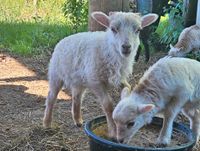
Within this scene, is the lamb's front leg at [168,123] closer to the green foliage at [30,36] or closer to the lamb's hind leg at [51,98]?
the lamb's hind leg at [51,98]

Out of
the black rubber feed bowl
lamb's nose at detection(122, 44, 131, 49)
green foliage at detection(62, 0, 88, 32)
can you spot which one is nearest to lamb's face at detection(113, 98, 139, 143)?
the black rubber feed bowl

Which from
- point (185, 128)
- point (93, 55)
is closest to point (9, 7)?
point (93, 55)

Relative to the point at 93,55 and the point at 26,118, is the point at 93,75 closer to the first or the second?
the point at 93,55

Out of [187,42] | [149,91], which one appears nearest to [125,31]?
[149,91]

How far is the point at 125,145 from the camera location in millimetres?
3859

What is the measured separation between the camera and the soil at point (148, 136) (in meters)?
4.41


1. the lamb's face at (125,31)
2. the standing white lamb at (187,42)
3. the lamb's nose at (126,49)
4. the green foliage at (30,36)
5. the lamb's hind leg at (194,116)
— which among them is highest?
the lamb's face at (125,31)

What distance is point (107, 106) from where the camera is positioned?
4.69 metres

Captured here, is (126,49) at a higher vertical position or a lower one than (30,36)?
higher

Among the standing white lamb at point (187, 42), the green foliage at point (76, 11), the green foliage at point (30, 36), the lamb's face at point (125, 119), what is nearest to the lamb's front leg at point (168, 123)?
the lamb's face at point (125, 119)

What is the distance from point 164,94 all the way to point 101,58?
914 millimetres

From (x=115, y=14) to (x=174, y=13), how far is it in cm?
431

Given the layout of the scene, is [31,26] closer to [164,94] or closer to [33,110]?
[33,110]

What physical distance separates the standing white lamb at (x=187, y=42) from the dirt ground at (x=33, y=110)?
69 cm
